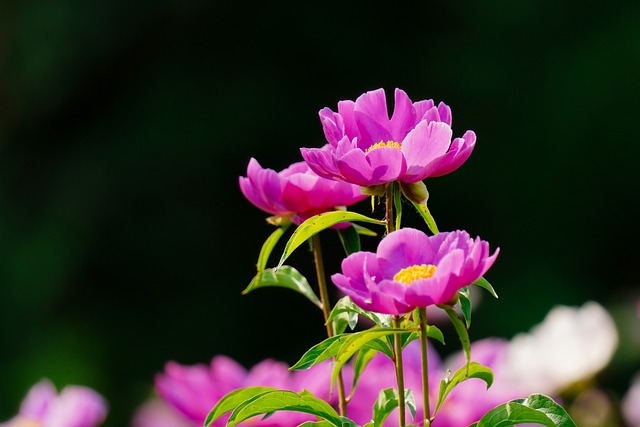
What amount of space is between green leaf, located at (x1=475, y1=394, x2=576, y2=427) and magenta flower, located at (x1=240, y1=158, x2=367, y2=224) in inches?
6.1

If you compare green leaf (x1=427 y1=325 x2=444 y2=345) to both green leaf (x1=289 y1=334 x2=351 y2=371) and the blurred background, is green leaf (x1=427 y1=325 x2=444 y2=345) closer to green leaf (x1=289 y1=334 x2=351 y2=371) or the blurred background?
green leaf (x1=289 y1=334 x2=351 y2=371)

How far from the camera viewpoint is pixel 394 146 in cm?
58

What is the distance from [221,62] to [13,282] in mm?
922

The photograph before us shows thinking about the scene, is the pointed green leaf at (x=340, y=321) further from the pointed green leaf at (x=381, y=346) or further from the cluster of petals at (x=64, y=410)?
the cluster of petals at (x=64, y=410)

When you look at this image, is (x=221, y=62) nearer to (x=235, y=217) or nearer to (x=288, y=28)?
(x=288, y=28)

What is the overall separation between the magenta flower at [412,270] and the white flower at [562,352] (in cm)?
46

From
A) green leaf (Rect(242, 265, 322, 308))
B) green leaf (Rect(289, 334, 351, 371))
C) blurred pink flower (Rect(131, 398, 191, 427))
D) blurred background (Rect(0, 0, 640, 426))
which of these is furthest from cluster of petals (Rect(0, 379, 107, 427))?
blurred background (Rect(0, 0, 640, 426))

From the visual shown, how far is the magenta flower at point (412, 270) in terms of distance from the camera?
0.50m

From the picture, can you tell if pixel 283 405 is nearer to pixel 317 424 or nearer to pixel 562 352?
pixel 317 424

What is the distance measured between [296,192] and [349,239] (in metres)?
0.04

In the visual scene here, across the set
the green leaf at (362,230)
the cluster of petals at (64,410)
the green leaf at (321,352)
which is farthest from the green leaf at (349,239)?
the cluster of petals at (64,410)

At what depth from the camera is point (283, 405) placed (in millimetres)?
534

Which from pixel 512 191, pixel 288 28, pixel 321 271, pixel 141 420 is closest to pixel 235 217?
pixel 288 28

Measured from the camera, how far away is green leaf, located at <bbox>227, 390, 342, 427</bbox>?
521mm
